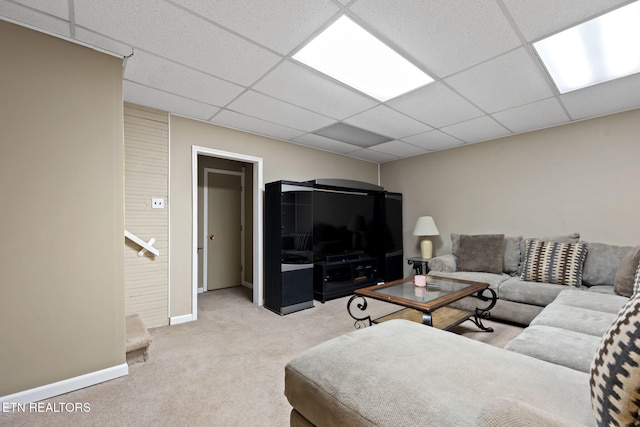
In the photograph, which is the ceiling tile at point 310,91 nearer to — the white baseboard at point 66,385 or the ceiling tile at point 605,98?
the ceiling tile at point 605,98

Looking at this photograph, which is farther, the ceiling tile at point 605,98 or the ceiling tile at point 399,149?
the ceiling tile at point 399,149

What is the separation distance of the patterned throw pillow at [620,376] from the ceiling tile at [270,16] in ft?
6.17

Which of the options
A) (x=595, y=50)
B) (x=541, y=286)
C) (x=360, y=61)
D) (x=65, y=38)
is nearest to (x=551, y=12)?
(x=595, y=50)

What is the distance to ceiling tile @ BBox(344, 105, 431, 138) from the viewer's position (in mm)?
3180

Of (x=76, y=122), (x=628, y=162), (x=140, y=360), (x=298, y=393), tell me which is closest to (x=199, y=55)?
(x=76, y=122)

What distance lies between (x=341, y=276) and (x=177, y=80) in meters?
3.19

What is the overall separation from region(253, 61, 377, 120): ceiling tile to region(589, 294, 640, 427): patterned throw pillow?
2311 millimetres

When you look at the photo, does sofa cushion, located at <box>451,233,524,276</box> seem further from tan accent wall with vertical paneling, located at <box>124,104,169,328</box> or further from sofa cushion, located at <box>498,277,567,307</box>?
tan accent wall with vertical paneling, located at <box>124,104,169,328</box>

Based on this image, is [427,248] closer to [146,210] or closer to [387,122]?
[387,122]

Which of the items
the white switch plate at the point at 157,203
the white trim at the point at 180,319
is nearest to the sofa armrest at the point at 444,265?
the white trim at the point at 180,319

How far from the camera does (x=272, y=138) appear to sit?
409 centimetres

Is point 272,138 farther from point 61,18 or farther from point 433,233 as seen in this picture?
point 433,233

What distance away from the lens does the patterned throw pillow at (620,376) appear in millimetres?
600

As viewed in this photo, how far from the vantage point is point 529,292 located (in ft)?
9.46
